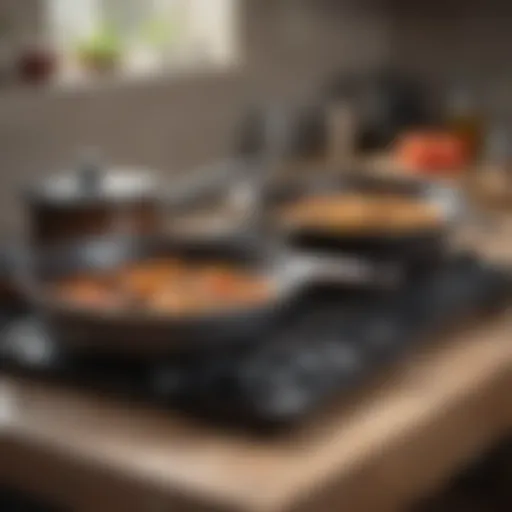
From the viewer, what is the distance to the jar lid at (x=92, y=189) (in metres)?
1.58

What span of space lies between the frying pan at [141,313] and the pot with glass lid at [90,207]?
0.41 feet

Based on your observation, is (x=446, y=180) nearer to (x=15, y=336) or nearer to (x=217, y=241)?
(x=217, y=241)

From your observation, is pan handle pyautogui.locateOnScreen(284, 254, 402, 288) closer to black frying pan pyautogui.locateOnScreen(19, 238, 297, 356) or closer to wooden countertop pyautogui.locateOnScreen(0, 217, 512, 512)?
black frying pan pyautogui.locateOnScreen(19, 238, 297, 356)

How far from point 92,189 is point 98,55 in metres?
0.65

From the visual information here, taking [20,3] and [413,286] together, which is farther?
[20,3]

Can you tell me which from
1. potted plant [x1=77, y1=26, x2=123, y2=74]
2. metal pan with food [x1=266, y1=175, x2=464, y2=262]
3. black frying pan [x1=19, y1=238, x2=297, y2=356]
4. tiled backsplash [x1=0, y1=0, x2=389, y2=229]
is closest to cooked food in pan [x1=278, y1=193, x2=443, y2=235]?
metal pan with food [x1=266, y1=175, x2=464, y2=262]

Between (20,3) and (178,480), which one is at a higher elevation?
(20,3)

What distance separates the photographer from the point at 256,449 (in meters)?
1.06

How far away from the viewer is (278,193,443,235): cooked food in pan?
165 cm

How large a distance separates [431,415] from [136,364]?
315mm

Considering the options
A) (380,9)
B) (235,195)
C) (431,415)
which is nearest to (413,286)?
(431,415)

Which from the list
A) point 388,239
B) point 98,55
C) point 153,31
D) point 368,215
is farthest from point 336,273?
point 153,31

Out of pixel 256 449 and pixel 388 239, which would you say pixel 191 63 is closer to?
pixel 388 239

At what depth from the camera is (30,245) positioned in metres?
1.65
